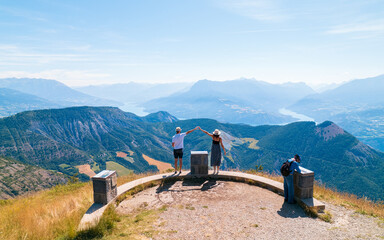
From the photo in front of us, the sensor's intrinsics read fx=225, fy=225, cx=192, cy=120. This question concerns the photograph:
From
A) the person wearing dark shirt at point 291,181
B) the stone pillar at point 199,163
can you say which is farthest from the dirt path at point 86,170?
the person wearing dark shirt at point 291,181

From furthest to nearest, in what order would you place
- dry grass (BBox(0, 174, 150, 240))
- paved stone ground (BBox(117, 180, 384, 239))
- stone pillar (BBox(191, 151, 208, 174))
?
1. stone pillar (BBox(191, 151, 208, 174))
2. paved stone ground (BBox(117, 180, 384, 239))
3. dry grass (BBox(0, 174, 150, 240))

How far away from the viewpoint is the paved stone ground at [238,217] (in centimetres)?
700

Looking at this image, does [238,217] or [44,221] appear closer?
[44,221]

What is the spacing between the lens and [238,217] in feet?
26.7

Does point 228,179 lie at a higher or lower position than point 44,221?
lower

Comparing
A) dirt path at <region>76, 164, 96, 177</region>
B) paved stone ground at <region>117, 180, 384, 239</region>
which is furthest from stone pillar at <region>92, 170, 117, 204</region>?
dirt path at <region>76, 164, 96, 177</region>

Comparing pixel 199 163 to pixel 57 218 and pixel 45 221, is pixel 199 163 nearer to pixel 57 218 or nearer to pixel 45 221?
pixel 57 218

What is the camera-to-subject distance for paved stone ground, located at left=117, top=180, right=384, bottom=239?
7.00 m

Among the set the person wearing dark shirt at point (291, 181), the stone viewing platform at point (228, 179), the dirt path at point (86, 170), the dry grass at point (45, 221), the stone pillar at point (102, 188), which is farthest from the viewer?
the dirt path at point (86, 170)

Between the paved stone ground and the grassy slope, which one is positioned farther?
the paved stone ground

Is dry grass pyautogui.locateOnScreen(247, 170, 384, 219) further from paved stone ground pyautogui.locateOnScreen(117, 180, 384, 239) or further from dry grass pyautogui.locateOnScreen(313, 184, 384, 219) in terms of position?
paved stone ground pyautogui.locateOnScreen(117, 180, 384, 239)

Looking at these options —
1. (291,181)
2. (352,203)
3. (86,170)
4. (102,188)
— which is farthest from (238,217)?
(86,170)

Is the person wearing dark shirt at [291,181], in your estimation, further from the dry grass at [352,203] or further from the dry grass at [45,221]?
the dry grass at [45,221]

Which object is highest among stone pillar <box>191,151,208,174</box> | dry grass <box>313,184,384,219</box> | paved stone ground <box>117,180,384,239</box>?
stone pillar <box>191,151,208,174</box>
